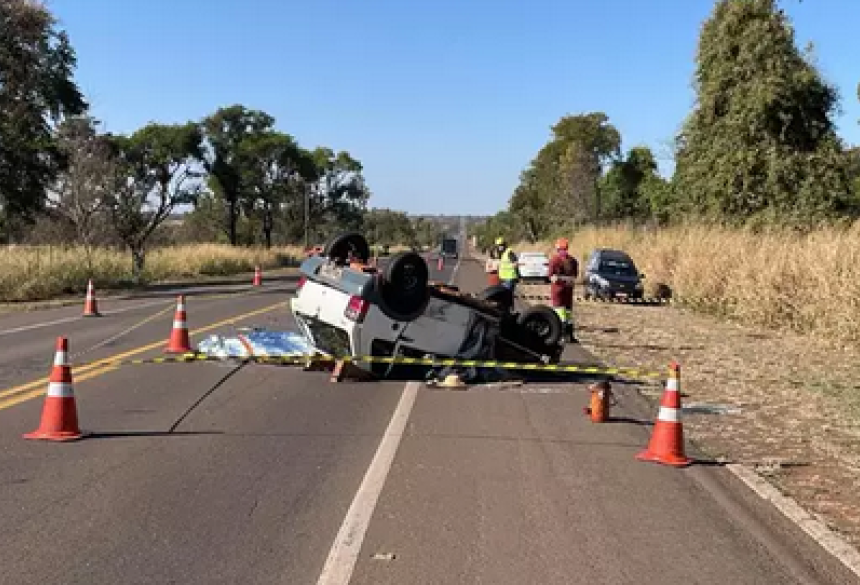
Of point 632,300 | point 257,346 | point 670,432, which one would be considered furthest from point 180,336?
point 632,300

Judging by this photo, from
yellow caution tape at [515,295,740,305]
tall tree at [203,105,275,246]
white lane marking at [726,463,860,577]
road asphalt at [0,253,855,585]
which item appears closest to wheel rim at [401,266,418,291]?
road asphalt at [0,253,855,585]

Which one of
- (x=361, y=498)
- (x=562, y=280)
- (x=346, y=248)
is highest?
(x=346, y=248)

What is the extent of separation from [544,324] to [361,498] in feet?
23.3

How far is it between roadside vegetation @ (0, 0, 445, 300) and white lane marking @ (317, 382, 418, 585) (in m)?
22.3

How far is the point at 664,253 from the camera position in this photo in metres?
31.6

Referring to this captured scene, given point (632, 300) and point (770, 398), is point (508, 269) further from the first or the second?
point (632, 300)

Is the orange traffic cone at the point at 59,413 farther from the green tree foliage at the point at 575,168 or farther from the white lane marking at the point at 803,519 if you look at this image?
the green tree foliage at the point at 575,168

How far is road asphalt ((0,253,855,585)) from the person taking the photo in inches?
195

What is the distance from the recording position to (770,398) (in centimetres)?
1112

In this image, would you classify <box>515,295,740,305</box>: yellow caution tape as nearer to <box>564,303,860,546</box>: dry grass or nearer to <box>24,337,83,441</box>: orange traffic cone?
<box>564,303,860,546</box>: dry grass

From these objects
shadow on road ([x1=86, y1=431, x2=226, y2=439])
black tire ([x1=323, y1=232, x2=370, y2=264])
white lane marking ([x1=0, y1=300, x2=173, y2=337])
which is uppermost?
black tire ([x1=323, y1=232, x2=370, y2=264])

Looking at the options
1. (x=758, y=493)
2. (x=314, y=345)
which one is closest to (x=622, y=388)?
(x=314, y=345)

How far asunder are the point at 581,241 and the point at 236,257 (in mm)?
20532

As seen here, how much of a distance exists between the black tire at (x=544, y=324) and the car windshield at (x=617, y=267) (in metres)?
18.1
